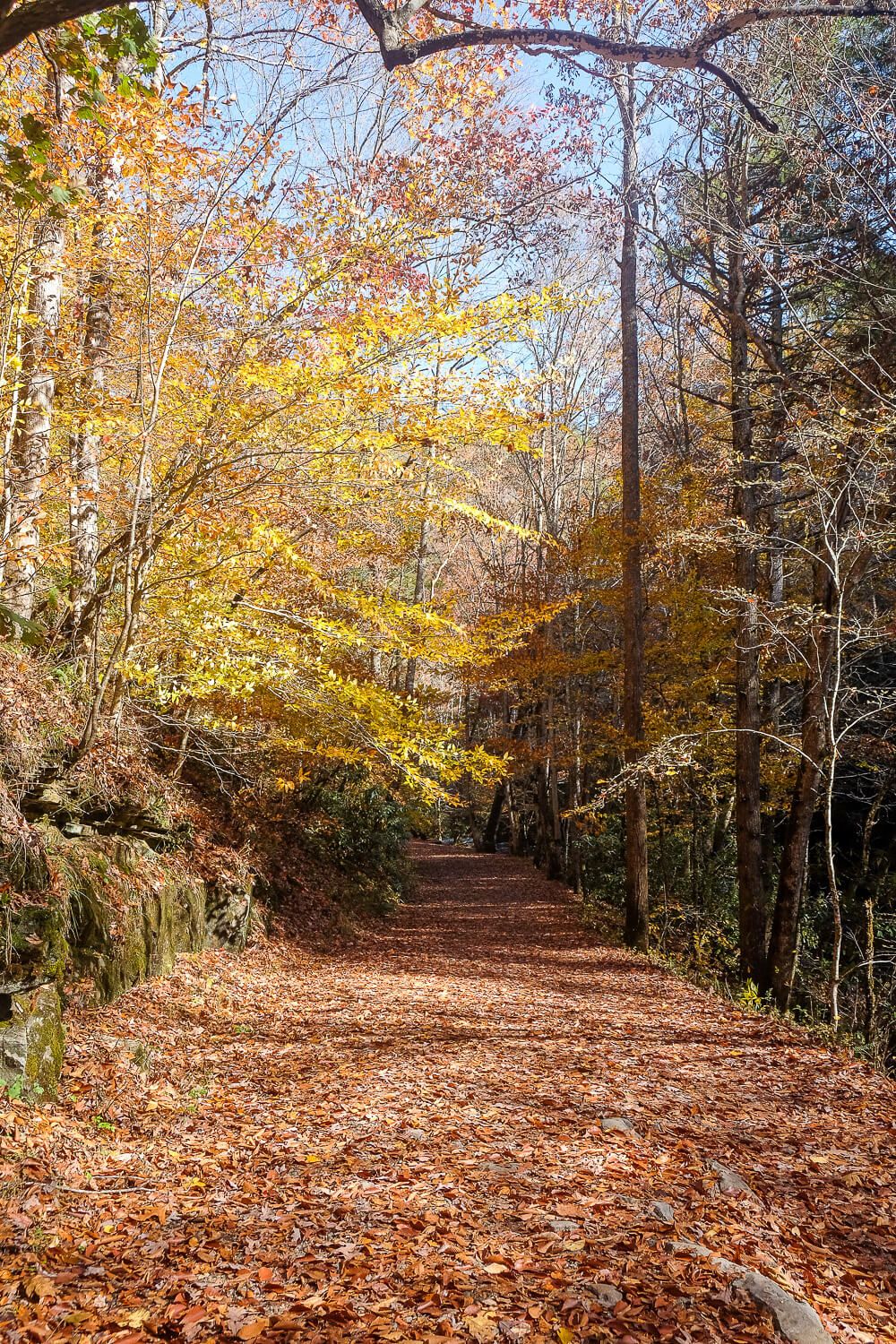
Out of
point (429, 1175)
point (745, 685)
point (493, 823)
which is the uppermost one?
point (745, 685)

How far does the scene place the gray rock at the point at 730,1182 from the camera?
12.8 ft

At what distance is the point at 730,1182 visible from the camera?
400 cm

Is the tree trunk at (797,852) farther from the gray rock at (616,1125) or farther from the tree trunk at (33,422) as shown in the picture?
the tree trunk at (33,422)

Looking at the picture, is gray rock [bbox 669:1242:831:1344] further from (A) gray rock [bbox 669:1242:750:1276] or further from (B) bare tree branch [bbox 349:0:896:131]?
(B) bare tree branch [bbox 349:0:896:131]

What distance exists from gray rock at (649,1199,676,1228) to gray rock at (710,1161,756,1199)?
0.42m

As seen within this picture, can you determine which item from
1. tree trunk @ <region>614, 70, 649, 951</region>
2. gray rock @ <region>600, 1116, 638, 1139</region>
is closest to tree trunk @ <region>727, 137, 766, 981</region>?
tree trunk @ <region>614, 70, 649, 951</region>

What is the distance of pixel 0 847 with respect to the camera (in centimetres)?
491

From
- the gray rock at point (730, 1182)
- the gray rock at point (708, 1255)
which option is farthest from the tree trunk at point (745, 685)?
the gray rock at point (708, 1255)

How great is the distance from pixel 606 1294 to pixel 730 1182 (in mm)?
1387

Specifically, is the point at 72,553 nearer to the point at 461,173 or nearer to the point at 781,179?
the point at 461,173

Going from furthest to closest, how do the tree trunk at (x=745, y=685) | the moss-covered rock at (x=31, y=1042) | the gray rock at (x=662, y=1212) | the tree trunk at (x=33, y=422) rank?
the tree trunk at (x=745, y=685), the tree trunk at (x=33, y=422), the moss-covered rock at (x=31, y=1042), the gray rock at (x=662, y=1212)

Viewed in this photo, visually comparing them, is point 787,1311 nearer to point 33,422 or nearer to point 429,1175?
point 429,1175

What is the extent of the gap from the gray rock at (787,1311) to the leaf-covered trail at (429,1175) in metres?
0.06

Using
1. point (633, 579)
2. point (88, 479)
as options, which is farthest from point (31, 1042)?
point (633, 579)
